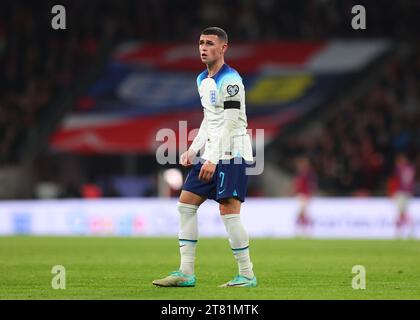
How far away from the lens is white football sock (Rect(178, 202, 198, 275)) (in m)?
10.3

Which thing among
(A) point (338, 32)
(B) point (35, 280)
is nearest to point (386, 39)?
(A) point (338, 32)

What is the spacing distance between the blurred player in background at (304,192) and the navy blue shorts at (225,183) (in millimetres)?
14848

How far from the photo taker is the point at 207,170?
32.6 feet

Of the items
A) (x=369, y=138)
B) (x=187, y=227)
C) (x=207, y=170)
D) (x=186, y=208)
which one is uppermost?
(x=369, y=138)

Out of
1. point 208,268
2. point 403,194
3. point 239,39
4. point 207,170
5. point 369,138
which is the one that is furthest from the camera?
point 239,39

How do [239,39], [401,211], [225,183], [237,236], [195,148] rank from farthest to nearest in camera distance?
[239,39] → [401,211] → [195,148] → [237,236] → [225,183]

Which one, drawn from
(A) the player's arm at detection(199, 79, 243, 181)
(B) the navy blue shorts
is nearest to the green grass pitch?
(B) the navy blue shorts

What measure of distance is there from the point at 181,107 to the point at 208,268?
17.4 m

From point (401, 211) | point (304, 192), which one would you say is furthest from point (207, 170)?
point (304, 192)

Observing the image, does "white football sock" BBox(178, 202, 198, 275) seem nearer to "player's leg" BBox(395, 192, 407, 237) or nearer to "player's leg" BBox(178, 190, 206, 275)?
"player's leg" BBox(178, 190, 206, 275)

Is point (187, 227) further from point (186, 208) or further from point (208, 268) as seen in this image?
point (208, 268)

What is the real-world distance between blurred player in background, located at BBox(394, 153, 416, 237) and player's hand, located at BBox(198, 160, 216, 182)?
48.3ft

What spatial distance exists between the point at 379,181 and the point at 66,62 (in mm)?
10882

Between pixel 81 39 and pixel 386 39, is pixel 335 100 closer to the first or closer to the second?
pixel 386 39
